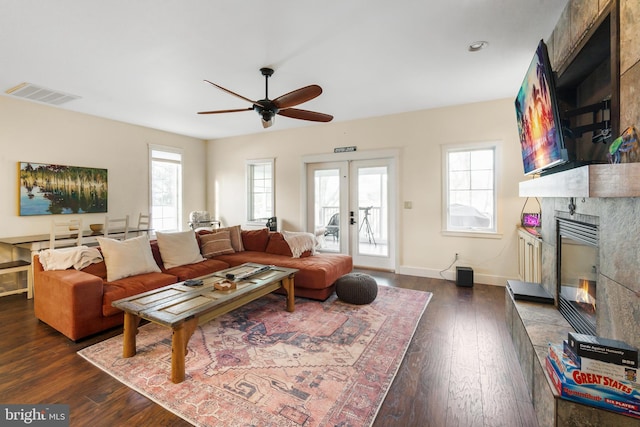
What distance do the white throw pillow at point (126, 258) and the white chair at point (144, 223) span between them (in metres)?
2.20

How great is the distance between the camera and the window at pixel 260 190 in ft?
20.7

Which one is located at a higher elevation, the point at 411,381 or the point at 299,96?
the point at 299,96

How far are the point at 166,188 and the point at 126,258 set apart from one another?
344cm

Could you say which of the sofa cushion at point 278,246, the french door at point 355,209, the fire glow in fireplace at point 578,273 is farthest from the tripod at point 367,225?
the fire glow in fireplace at point 578,273

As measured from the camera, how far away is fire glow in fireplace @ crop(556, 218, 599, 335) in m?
1.79

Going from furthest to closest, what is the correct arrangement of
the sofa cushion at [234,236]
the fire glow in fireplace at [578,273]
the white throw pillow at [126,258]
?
the sofa cushion at [234,236] < the white throw pillow at [126,258] < the fire glow in fireplace at [578,273]

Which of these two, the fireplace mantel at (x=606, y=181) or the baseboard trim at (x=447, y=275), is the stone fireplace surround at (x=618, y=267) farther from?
the baseboard trim at (x=447, y=275)

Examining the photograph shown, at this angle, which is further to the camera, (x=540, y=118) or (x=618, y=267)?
(x=540, y=118)

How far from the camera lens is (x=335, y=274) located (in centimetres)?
374

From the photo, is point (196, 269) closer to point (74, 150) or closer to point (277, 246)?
point (277, 246)

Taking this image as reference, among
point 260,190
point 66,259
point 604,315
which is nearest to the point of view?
point 604,315

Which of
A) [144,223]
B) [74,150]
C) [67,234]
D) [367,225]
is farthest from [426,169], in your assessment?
[74,150]

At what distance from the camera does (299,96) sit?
2.73 m

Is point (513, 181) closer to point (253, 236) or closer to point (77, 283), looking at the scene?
point (253, 236)
